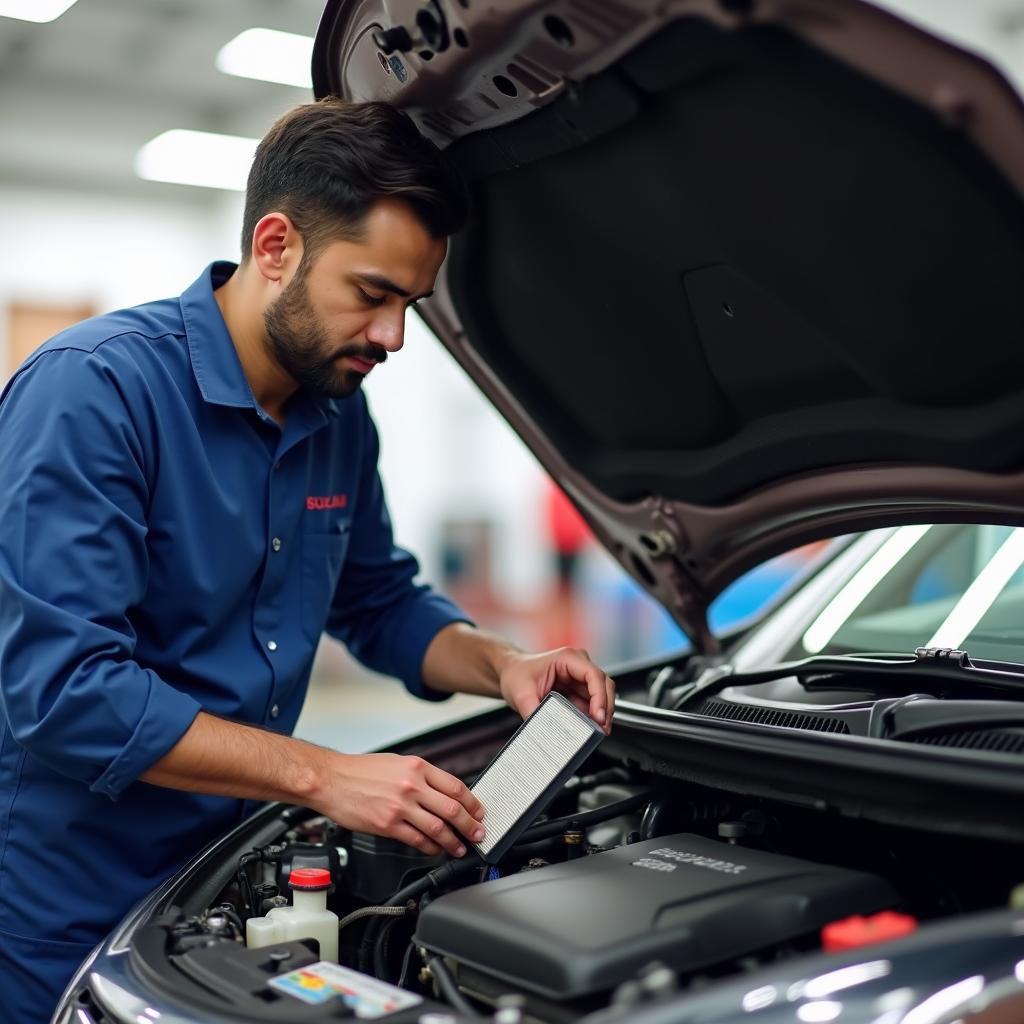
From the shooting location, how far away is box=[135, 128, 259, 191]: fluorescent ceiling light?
834cm

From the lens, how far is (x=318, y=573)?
1.94 meters

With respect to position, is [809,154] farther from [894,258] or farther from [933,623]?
[933,623]

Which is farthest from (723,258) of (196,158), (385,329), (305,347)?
(196,158)

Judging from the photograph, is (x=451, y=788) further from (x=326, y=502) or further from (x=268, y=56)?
(x=268, y=56)

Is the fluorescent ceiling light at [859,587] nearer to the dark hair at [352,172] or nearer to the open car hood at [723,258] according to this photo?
the open car hood at [723,258]

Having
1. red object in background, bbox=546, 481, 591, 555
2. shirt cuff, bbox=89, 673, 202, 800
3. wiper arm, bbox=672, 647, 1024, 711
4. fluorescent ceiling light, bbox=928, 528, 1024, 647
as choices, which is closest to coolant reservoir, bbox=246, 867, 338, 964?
shirt cuff, bbox=89, 673, 202, 800

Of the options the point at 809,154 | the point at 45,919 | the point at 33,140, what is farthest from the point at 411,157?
the point at 33,140

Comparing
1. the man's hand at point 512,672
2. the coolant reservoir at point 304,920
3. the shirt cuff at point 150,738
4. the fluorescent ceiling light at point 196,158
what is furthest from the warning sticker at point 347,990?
the fluorescent ceiling light at point 196,158

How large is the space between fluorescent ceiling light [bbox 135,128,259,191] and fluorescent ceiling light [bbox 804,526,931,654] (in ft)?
22.5

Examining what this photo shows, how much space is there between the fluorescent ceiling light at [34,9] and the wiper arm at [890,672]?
229 inches

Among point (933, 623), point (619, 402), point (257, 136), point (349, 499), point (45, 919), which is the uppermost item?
point (257, 136)

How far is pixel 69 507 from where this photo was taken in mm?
1540

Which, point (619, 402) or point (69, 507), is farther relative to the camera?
point (619, 402)

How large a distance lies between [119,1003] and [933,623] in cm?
129
